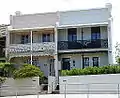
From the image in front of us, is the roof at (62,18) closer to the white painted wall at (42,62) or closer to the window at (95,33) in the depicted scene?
the window at (95,33)

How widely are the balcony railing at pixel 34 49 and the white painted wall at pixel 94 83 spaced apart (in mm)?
7775

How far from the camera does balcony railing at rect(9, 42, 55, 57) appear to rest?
38.5m

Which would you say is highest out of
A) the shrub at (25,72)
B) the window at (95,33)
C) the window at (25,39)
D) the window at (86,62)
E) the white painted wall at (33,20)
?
the white painted wall at (33,20)

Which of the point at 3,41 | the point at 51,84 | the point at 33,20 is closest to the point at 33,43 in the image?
the point at 33,20

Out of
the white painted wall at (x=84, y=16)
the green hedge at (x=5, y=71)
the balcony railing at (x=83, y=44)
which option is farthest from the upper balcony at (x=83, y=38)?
the green hedge at (x=5, y=71)

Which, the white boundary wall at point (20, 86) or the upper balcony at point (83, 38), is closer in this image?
the white boundary wall at point (20, 86)

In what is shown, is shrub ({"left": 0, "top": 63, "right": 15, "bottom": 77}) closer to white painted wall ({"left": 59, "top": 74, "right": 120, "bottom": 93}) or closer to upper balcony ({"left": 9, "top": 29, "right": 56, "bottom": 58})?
upper balcony ({"left": 9, "top": 29, "right": 56, "bottom": 58})

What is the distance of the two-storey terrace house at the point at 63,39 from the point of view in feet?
124

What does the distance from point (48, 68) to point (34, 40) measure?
3.92 m

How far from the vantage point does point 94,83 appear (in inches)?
1062

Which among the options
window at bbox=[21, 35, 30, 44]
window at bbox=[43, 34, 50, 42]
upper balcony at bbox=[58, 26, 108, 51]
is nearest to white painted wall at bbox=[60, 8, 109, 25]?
upper balcony at bbox=[58, 26, 108, 51]

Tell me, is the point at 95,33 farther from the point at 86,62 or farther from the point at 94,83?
the point at 94,83

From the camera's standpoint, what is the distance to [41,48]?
38812 millimetres

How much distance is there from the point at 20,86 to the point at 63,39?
1105cm
